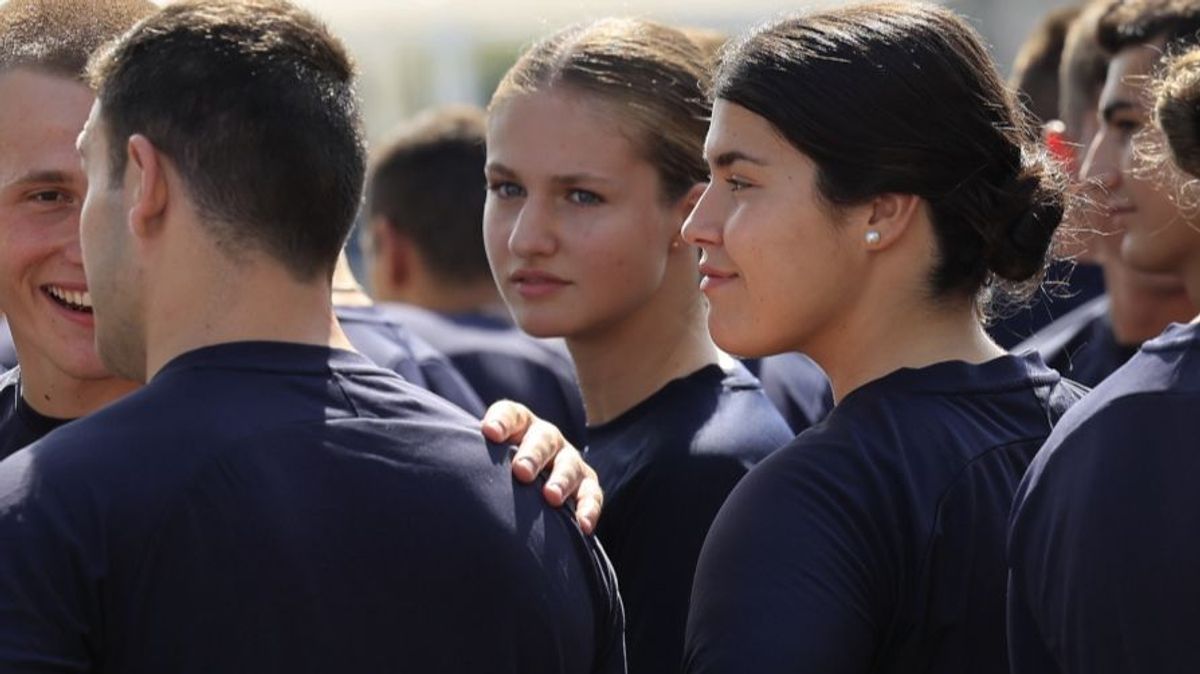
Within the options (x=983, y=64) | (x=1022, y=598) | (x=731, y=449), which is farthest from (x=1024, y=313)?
(x=1022, y=598)

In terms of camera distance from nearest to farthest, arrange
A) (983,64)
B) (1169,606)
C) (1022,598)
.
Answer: (1169,606) < (1022,598) < (983,64)

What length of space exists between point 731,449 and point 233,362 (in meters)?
1.09

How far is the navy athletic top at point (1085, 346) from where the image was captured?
4.75m

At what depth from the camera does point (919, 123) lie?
8.15 ft

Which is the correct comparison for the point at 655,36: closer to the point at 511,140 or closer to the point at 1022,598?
the point at 511,140

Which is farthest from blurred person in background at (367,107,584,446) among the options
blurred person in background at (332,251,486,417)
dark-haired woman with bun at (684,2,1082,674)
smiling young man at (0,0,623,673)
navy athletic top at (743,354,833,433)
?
smiling young man at (0,0,623,673)

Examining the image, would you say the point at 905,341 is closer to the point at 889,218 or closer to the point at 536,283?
the point at 889,218

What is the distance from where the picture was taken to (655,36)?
3.61m

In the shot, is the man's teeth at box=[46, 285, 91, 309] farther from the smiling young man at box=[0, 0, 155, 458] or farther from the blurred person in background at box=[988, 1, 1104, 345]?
the blurred person in background at box=[988, 1, 1104, 345]

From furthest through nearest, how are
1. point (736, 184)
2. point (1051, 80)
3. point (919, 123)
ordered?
point (1051, 80) < point (736, 184) < point (919, 123)

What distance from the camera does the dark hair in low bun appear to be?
248cm

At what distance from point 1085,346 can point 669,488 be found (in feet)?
7.22

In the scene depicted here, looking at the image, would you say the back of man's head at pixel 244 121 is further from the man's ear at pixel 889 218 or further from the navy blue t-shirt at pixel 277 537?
the man's ear at pixel 889 218

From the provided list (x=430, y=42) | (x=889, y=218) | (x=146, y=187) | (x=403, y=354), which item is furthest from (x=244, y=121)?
(x=430, y=42)
